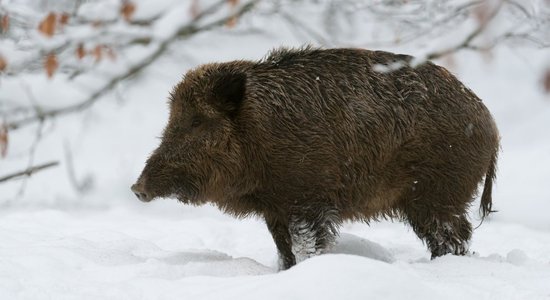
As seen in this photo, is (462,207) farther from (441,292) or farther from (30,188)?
(30,188)

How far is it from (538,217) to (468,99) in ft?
15.3

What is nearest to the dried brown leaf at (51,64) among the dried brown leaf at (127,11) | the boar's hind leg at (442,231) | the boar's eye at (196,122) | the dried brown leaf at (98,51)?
the dried brown leaf at (98,51)

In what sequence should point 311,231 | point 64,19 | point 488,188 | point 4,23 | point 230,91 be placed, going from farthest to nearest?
point 488,188
point 230,91
point 311,231
point 4,23
point 64,19

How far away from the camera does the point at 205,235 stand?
27.8ft

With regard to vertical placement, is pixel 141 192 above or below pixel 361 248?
above

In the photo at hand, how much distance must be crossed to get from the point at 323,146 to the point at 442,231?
50.0 inches

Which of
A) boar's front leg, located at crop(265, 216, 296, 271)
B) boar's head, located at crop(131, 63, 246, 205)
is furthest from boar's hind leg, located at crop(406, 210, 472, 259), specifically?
boar's head, located at crop(131, 63, 246, 205)

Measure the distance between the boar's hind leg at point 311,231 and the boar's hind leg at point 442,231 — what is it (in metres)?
0.84

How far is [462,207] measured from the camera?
6242 mm

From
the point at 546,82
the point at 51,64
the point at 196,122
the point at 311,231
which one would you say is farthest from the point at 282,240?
the point at 546,82

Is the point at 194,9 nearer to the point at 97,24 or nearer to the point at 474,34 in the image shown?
the point at 97,24

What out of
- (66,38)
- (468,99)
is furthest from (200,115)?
(468,99)

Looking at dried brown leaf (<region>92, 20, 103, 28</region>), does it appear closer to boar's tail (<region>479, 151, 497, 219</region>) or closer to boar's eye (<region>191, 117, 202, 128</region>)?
boar's eye (<region>191, 117, 202, 128</region>)

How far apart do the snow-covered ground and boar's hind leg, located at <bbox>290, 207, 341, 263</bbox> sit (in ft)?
1.09
